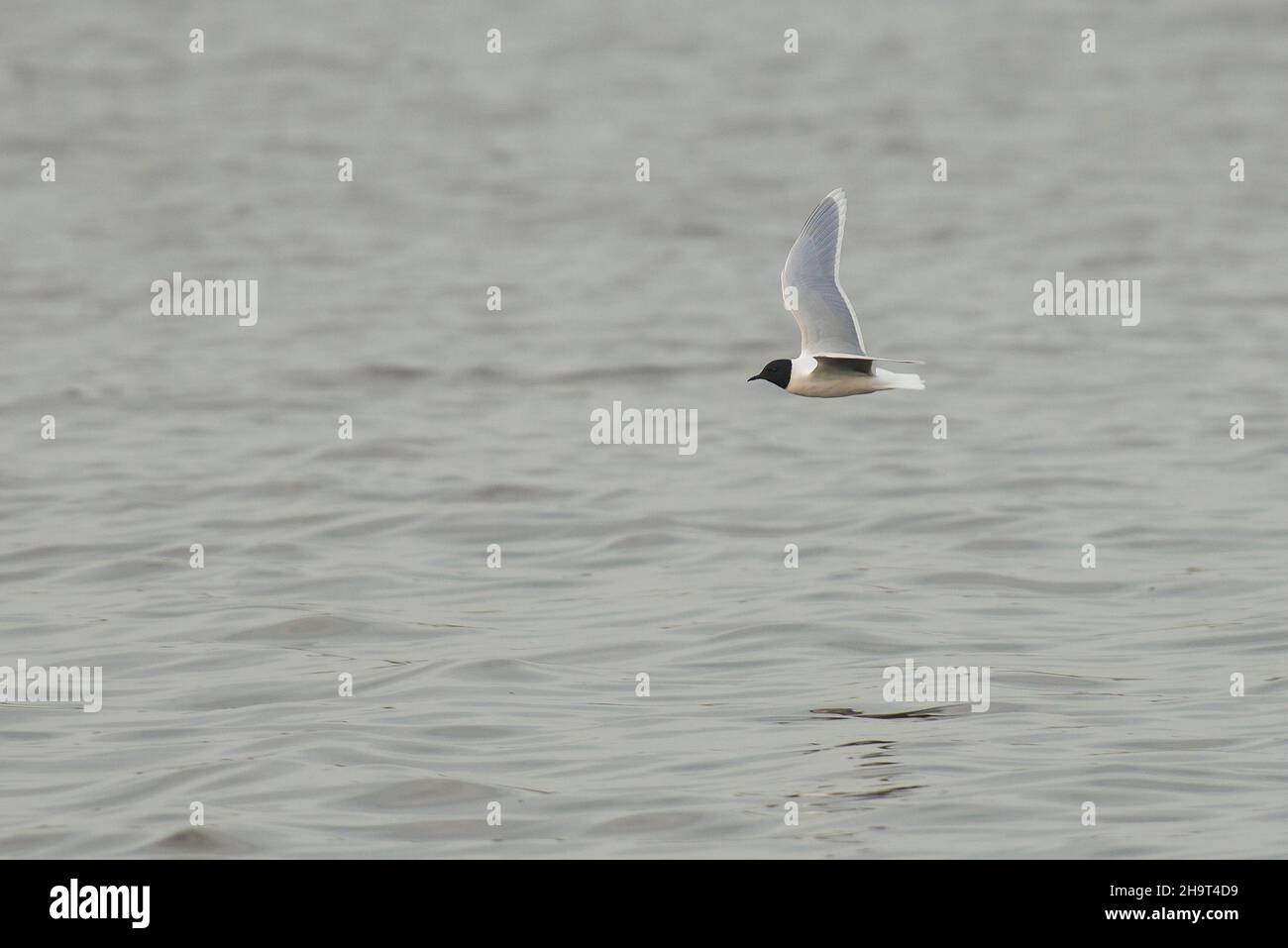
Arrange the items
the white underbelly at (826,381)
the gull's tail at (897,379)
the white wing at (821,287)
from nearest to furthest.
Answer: the gull's tail at (897,379) < the white underbelly at (826,381) < the white wing at (821,287)

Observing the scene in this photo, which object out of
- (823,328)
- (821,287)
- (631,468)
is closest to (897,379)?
(823,328)

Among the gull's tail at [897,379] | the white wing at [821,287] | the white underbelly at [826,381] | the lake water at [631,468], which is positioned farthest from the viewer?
the white wing at [821,287]

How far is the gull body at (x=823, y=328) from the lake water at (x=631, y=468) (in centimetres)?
180

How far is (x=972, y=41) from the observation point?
4459 cm

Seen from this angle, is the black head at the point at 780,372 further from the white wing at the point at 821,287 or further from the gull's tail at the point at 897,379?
the gull's tail at the point at 897,379

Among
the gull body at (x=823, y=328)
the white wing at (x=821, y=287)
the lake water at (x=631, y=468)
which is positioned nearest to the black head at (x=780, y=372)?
the gull body at (x=823, y=328)

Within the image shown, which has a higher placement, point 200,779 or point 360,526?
point 360,526

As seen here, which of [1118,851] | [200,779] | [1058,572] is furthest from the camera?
[1058,572]

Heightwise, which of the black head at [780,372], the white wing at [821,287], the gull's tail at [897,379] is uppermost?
the white wing at [821,287]

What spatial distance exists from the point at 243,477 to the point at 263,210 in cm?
1561

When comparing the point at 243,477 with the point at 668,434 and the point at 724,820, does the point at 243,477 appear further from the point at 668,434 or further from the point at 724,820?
the point at 724,820

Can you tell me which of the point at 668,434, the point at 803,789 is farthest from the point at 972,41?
the point at 803,789

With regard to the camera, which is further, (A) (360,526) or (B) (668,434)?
(B) (668,434)

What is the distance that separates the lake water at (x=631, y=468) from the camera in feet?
33.8
